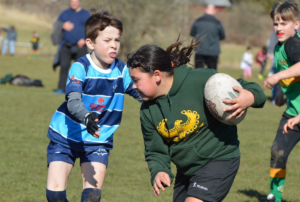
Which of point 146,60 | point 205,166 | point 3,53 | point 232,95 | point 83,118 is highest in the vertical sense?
point 146,60

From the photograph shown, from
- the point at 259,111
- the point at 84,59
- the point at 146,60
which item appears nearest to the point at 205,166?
the point at 146,60

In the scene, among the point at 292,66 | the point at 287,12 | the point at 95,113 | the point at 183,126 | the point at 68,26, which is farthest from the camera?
the point at 68,26

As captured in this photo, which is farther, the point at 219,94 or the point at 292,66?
the point at 292,66

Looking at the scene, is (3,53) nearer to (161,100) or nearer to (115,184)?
(115,184)

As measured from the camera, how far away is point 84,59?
3.73m

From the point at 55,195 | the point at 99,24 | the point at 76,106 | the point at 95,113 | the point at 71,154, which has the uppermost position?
the point at 99,24

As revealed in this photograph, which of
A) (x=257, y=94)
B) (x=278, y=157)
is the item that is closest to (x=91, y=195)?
(x=257, y=94)

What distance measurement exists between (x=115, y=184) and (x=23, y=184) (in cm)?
107

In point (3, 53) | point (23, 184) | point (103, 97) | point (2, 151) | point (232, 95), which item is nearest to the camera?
point (232, 95)

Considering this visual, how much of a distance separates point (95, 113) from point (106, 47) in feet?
1.87

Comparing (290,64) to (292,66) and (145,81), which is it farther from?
(145,81)

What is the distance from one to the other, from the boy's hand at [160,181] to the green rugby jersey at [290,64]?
199cm

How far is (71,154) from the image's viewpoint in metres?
3.74

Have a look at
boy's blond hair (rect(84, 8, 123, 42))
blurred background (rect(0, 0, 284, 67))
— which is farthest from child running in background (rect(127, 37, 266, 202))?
blurred background (rect(0, 0, 284, 67))
